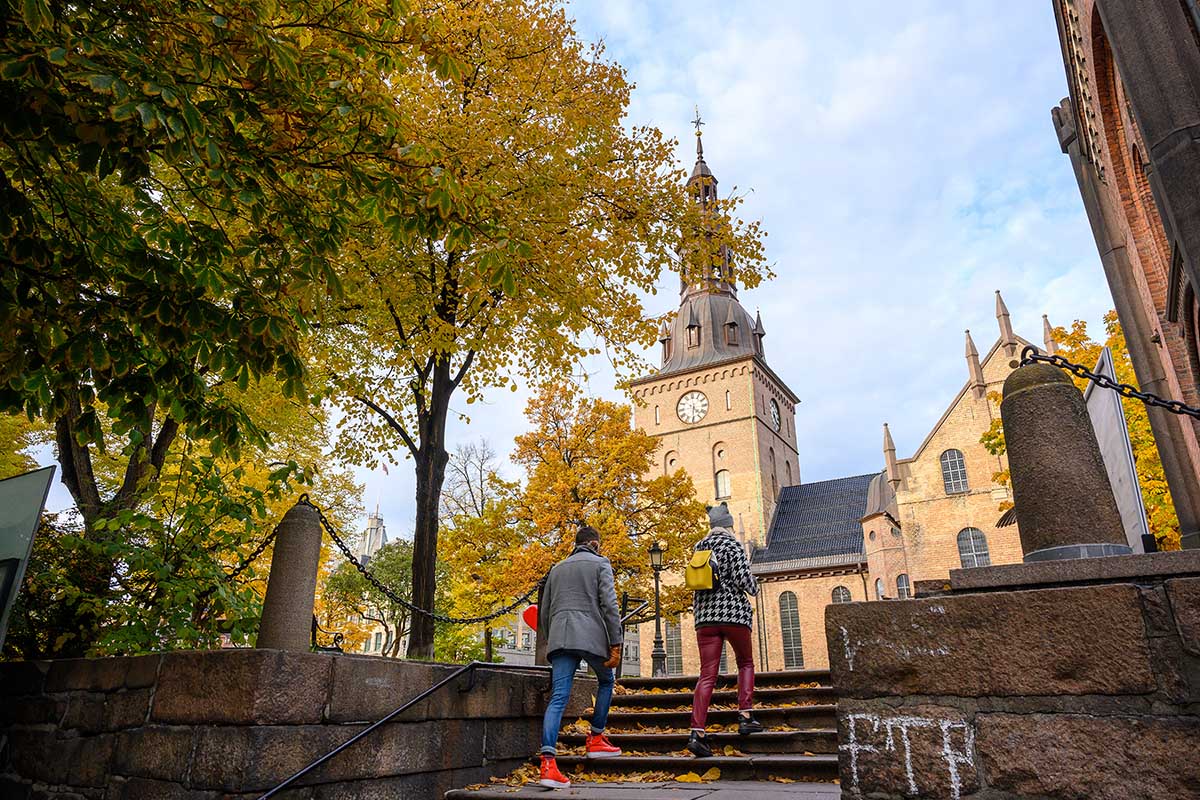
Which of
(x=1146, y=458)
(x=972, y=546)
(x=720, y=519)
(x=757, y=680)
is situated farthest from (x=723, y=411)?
(x=720, y=519)

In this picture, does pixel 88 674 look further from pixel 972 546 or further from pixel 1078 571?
pixel 972 546

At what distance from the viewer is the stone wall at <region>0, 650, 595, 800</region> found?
4.37 metres

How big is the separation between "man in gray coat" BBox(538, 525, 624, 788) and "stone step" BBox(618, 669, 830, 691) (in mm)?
1157

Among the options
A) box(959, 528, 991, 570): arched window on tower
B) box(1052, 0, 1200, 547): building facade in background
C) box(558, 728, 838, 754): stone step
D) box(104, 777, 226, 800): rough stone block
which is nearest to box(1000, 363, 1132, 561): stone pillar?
box(1052, 0, 1200, 547): building facade in background

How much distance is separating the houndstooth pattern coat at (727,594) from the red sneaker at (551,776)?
5.70ft

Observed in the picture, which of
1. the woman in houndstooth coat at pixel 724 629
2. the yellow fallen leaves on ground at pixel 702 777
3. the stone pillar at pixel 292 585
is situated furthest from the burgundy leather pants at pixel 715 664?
the stone pillar at pixel 292 585

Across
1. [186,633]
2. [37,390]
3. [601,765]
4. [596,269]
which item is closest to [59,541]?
[186,633]

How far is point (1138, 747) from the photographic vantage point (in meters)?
2.30

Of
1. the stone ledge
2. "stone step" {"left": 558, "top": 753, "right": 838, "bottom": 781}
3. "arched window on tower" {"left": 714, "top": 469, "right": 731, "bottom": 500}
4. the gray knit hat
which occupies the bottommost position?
"stone step" {"left": 558, "top": 753, "right": 838, "bottom": 781}

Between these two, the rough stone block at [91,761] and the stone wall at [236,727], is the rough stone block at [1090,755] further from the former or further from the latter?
the rough stone block at [91,761]

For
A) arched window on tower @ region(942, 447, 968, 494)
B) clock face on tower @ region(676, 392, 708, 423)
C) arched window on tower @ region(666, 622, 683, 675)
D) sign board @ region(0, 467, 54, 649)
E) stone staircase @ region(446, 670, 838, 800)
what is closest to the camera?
sign board @ region(0, 467, 54, 649)

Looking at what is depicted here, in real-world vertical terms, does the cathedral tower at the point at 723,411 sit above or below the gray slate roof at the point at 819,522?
above

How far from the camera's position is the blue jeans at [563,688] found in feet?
18.7

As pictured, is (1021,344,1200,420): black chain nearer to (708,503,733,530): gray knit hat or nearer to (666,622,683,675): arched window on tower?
(708,503,733,530): gray knit hat
